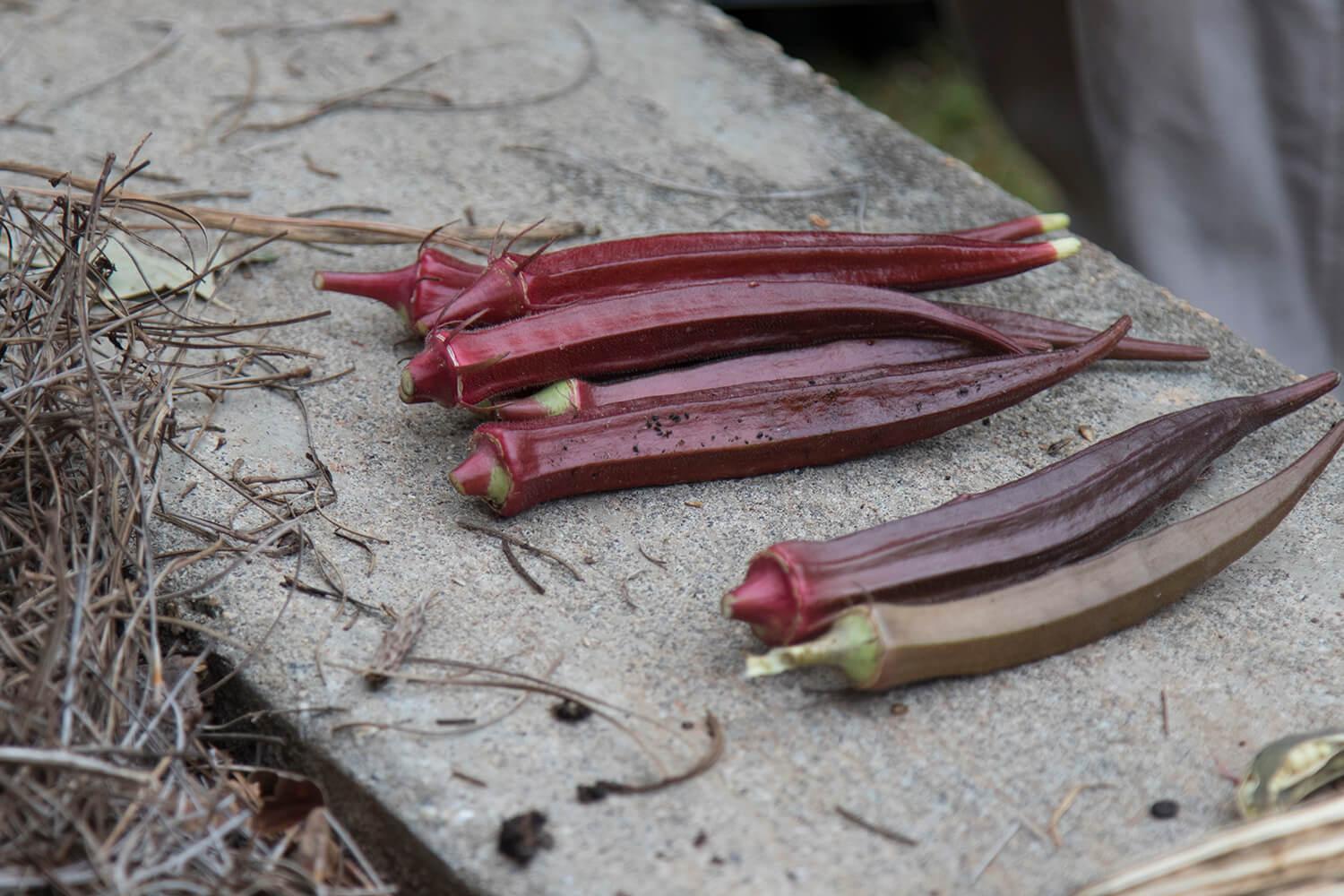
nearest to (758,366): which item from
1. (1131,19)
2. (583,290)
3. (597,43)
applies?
(583,290)

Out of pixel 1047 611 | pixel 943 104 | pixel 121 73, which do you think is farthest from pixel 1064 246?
pixel 943 104

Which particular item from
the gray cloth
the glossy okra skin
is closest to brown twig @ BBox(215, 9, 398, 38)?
the glossy okra skin

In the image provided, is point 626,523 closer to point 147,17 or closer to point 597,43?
point 597,43

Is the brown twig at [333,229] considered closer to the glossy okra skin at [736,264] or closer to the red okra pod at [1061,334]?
the glossy okra skin at [736,264]

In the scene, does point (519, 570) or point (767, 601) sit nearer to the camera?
point (767, 601)

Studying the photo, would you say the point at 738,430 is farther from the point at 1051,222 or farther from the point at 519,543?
the point at 1051,222
